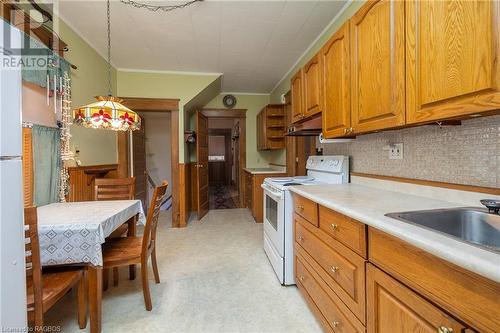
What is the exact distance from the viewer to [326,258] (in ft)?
4.52

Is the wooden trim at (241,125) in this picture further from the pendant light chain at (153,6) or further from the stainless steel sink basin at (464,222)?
the stainless steel sink basin at (464,222)

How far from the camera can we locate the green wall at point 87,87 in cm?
258

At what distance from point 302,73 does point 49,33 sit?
2472 millimetres

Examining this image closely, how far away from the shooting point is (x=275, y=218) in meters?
2.25

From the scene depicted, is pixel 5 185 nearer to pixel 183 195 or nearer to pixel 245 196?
pixel 183 195

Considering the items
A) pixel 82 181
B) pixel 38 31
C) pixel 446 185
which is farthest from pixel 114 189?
pixel 446 185

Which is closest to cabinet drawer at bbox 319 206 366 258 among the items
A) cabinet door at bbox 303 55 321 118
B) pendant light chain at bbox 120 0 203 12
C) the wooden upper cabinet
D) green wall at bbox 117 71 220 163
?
cabinet door at bbox 303 55 321 118

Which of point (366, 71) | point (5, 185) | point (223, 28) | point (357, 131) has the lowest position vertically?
point (5, 185)

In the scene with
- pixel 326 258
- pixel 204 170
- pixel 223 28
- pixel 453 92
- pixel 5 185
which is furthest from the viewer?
pixel 204 170

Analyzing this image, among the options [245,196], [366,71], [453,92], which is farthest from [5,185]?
[245,196]

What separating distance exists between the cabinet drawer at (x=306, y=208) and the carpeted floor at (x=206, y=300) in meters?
0.69

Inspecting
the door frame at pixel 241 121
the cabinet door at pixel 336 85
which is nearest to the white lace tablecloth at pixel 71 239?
the cabinet door at pixel 336 85

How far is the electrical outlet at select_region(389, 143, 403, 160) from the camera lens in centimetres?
157

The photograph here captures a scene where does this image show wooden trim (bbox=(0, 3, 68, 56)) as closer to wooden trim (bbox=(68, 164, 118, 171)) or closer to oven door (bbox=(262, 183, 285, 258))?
wooden trim (bbox=(68, 164, 118, 171))
